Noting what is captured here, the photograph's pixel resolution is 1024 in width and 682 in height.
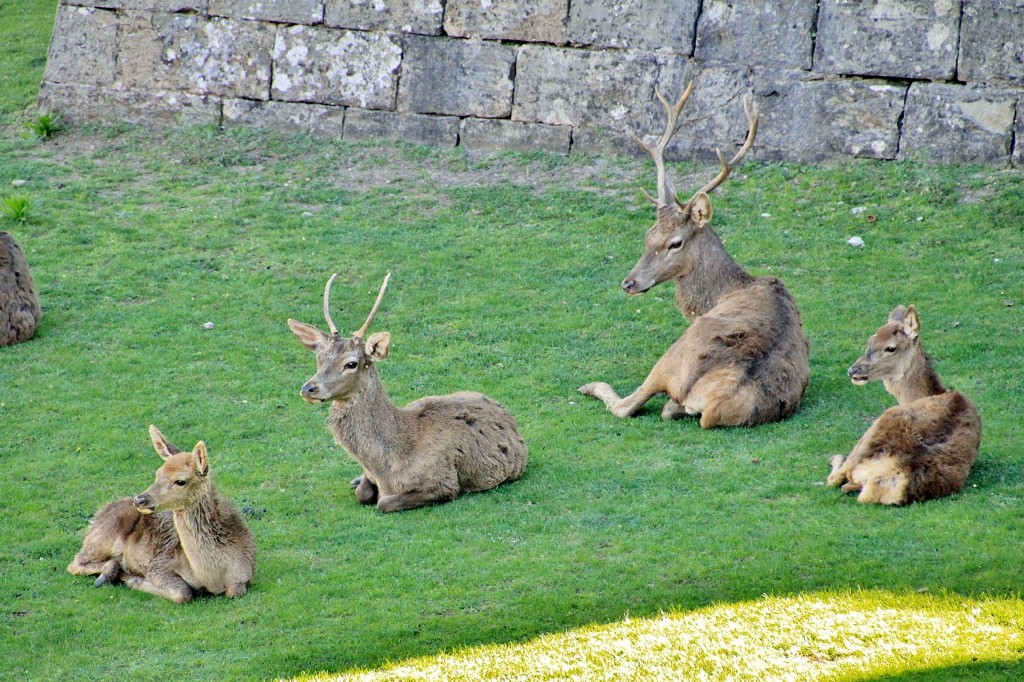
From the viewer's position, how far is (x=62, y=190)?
46.7 ft

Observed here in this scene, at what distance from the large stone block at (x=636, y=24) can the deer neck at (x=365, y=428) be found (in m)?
7.89

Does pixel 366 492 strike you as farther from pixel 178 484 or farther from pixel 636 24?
pixel 636 24

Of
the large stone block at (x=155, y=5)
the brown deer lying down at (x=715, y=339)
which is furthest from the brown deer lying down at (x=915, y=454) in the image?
the large stone block at (x=155, y=5)

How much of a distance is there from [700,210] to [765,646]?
5220mm

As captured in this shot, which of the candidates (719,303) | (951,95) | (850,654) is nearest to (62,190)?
(719,303)

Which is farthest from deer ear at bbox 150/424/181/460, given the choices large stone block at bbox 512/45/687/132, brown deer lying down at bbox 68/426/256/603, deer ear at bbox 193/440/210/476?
large stone block at bbox 512/45/687/132

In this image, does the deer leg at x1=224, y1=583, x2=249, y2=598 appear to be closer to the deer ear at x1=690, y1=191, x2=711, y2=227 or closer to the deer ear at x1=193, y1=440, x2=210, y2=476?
the deer ear at x1=193, y1=440, x2=210, y2=476

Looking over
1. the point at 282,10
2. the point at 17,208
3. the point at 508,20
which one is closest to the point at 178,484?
the point at 17,208

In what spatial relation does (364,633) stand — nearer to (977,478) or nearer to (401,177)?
(977,478)

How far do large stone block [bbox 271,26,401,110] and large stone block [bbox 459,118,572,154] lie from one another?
1.03 meters

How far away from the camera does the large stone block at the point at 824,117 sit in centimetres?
1417

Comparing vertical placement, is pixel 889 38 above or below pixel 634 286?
above

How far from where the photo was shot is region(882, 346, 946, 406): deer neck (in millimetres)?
8594

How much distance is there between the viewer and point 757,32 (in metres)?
14.5
